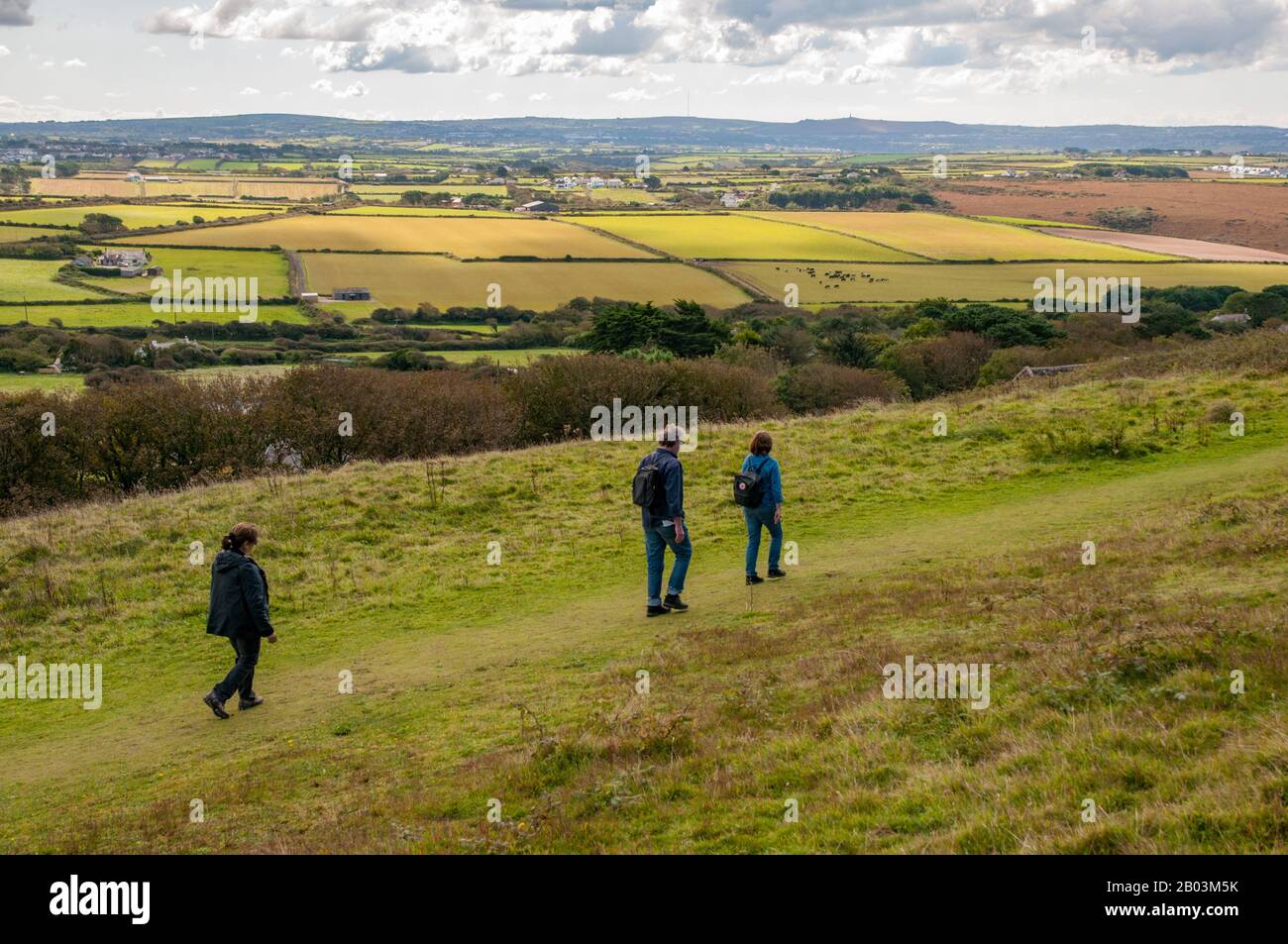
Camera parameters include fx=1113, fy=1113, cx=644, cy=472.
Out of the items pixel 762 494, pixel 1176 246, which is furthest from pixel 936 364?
pixel 1176 246

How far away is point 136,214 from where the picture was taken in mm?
132750

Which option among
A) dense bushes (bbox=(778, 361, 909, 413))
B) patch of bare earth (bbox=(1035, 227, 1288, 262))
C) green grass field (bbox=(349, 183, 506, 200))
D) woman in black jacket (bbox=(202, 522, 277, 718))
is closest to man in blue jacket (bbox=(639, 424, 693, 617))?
woman in black jacket (bbox=(202, 522, 277, 718))

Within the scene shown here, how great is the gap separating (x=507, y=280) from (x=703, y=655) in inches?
3601

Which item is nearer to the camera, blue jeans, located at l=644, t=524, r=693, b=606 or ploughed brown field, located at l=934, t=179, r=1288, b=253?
blue jeans, located at l=644, t=524, r=693, b=606

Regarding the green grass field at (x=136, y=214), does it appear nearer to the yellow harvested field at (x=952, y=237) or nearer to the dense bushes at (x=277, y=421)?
the yellow harvested field at (x=952, y=237)

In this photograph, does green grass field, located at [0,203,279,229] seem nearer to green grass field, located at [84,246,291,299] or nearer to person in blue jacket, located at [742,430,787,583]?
green grass field, located at [84,246,291,299]

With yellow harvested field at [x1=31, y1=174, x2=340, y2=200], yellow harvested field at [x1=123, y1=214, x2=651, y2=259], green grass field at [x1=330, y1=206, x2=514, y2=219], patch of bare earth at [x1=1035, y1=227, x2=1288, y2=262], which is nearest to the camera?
patch of bare earth at [x1=1035, y1=227, x2=1288, y2=262]

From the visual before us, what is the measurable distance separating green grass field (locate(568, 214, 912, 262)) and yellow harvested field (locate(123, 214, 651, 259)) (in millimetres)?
5109

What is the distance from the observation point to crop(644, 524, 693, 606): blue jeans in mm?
14383

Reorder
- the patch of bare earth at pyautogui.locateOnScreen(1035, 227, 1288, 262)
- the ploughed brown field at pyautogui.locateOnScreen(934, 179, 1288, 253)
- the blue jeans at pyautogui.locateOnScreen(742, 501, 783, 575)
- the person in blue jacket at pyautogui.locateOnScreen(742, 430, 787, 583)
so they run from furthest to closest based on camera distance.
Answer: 1. the ploughed brown field at pyautogui.locateOnScreen(934, 179, 1288, 253)
2. the patch of bare earth at pyautogui.locateOnScreen(1035, 227, 1288, 262)
3. the blue jeans at pyautogui.locateOnScreen(742, 501, 783, 575)
4. the person in blue jacket at pyautogui.locateOnScreen(742, 430, 787, 583)

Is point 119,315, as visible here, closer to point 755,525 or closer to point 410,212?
point 410,212

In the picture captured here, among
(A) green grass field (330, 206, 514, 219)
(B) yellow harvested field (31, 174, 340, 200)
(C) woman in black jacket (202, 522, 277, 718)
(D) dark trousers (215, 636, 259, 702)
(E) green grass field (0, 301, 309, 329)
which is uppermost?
(B) yellow harvested field (31, 174, 340, 200)

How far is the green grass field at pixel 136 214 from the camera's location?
126 m

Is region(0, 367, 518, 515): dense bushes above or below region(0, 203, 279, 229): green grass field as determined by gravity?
below
